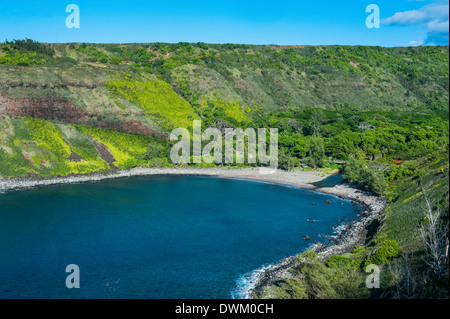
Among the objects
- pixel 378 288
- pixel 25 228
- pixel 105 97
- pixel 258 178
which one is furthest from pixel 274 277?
pixel 105 97

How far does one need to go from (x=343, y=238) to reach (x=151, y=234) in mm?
31938

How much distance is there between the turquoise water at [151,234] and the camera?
49469 mm

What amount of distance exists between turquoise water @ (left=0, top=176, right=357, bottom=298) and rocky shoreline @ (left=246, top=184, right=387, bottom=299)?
256cm

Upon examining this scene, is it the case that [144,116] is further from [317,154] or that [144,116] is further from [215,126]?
[317,154]

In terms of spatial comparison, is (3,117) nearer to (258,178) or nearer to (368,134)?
(258,178)

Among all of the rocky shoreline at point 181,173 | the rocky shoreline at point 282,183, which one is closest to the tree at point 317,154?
the rocky shoreline at point 282,183

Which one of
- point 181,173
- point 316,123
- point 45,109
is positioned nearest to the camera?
point 181,173

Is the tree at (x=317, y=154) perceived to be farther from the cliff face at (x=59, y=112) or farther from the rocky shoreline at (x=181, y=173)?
the cliff face at (x=59, y=112)

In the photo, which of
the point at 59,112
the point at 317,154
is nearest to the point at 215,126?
the point at 317,154

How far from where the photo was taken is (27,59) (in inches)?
5846

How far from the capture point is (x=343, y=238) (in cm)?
6456

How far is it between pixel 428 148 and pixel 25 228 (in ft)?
371

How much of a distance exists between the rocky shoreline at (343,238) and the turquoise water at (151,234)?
2562 millimetres

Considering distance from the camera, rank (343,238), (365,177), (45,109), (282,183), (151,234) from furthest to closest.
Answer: (45,109), (282,183), (365,177), (151,234), (343,238)
